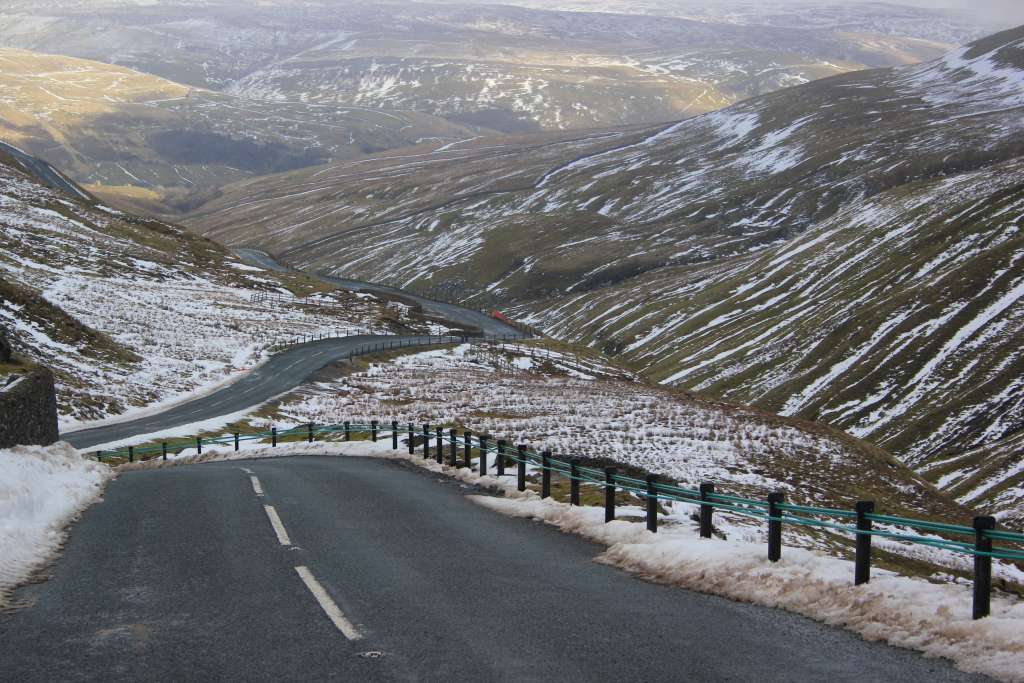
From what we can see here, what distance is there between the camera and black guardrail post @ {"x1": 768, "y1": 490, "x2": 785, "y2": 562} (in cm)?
1271

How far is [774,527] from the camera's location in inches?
502

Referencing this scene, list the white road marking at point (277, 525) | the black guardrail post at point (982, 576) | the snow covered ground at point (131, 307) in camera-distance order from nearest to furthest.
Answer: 1. the black guardrail post at point (982, 576)
2. the white road marking at point (277, 525)
3. the snow covered ground at point (131, 307)

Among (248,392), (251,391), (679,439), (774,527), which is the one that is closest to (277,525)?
(774,527)

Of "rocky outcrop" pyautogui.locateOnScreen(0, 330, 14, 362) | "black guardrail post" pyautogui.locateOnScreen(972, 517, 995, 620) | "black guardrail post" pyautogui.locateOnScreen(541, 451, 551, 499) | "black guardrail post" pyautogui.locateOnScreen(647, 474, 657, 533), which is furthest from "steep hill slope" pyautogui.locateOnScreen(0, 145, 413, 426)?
"black guardrail post" pyautogui.locateOnScreen(972, 517, 995, 620)

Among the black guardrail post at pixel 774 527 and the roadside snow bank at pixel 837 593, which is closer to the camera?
the roadside snow bank at pixel 837 593

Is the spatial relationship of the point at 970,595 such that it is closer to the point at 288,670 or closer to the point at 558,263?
the point at 288,670

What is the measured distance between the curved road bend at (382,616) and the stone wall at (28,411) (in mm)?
4733

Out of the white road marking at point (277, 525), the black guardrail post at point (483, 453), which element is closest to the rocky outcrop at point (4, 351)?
the black guardrail post at point (483, 453)

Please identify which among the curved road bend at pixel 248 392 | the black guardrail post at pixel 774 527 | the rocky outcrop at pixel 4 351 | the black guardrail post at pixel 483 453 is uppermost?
the rocky outcrop at pixel 4 351

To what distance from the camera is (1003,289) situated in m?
96.8

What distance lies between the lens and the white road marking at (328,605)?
9788mm

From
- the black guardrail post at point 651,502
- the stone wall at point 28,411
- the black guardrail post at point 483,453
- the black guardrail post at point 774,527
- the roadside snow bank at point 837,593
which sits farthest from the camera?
the black guardrail post at point 483,453

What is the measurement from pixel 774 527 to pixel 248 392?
59.7 meters

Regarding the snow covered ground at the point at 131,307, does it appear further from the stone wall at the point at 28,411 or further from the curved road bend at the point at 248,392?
the stone wall at the point at 28,411
